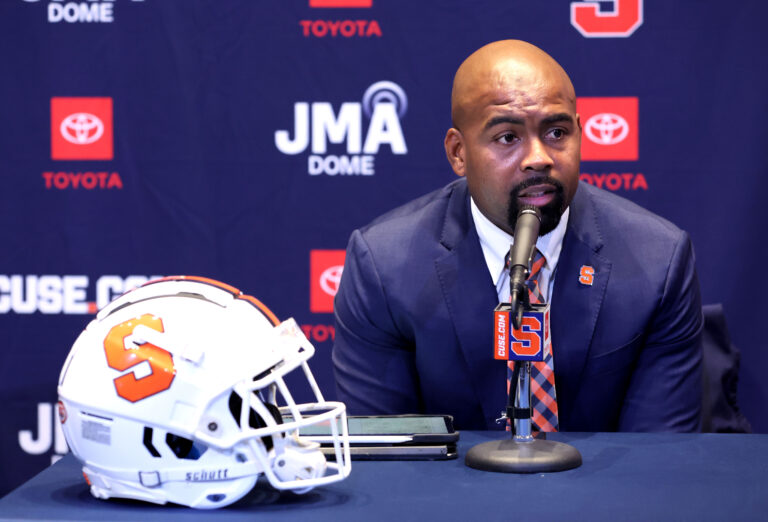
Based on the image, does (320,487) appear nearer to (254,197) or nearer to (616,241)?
(616,241)

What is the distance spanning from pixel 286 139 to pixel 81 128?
27.9 inches

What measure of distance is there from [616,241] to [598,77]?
41.7 inches

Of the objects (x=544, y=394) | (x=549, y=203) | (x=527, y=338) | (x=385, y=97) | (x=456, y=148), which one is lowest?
(x=544, y=394)

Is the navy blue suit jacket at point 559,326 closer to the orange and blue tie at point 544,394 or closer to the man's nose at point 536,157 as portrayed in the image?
the orange and blue tie at point 544,394

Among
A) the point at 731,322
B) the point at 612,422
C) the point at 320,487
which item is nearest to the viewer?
the point at 320,487

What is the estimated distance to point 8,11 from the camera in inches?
131

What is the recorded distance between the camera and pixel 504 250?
2293mm

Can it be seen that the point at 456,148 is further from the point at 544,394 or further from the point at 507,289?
the point at 544,394

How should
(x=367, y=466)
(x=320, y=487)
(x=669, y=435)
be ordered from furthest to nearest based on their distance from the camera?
(x=669, y=435) < (x=367, y=466) < (x=320, y=487)

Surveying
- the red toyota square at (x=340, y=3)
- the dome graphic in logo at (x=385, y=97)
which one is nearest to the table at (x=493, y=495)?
the dome graphic in logo at (x=385, y=97)

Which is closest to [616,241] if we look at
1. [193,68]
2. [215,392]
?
[215,392]

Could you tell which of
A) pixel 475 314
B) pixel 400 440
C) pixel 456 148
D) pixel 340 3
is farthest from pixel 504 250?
pixel 340 3

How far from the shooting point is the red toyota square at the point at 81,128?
3293 mm

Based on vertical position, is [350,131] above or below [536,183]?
above
